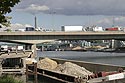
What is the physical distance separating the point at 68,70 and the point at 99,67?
4.65 m

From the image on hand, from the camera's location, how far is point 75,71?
1937 inches

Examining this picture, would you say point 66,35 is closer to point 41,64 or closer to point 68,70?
point 41,64

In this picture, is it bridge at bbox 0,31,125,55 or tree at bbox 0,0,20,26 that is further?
bridge at bbox 0,31,125,55

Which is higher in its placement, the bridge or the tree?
the tree

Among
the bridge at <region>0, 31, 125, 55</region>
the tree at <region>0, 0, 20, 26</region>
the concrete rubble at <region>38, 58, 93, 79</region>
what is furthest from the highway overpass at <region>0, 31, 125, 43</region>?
the tree at <region>0, 0, 20, 26</region>

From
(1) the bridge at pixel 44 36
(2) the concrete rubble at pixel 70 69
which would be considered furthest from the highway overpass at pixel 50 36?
(2) the concrete rubble at pixel 70 69

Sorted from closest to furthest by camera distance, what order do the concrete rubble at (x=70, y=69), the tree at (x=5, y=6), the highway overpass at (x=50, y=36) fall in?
the tree at (x=5, y=6) → the concrete rubble at (x=70, y=69) → the highway overpass at (x=50, y=36)

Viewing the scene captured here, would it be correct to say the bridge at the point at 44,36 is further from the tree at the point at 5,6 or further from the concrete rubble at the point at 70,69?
the tree at the point at 5,6

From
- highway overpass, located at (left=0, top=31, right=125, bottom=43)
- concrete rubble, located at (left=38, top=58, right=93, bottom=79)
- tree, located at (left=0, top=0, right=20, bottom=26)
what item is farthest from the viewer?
highway overpass, located at (left=0, top=31, right=125, bottom=43)

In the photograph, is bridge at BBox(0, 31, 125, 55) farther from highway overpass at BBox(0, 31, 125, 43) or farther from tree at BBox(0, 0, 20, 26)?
tree at BBox(0, 0, 20, 26)

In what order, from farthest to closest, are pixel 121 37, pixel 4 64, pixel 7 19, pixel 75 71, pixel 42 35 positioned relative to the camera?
pixel 121 37 → pixel 42 35 → pixel 4 64 → pixel 75 71 → pixel 7 19

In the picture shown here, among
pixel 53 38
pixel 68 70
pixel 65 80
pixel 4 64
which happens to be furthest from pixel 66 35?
pixel 65 80

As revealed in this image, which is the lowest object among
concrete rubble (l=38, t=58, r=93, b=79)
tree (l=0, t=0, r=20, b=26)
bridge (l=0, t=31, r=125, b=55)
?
concrete rubble (l=38, t=58, r=93, b=79)

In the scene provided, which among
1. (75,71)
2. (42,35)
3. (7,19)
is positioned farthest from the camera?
(42,35)
